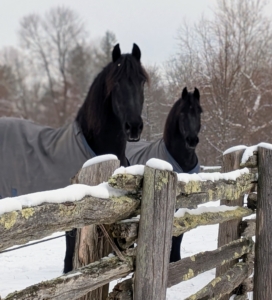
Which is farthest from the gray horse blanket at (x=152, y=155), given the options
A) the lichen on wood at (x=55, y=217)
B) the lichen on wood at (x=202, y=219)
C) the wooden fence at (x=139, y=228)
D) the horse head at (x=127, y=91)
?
the lichen on wood at (x=55, y=217)

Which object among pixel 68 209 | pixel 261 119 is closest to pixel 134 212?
pixel 68 209

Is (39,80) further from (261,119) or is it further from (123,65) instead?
(123,65)

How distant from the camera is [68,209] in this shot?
1.22m

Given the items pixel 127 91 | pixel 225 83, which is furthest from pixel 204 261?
pixel 225 83

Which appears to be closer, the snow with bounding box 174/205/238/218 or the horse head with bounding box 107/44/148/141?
the snow with bounding box 174/205/238/218

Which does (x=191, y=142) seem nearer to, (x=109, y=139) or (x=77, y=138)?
(x=109, y=139)

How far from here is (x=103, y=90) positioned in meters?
3.15

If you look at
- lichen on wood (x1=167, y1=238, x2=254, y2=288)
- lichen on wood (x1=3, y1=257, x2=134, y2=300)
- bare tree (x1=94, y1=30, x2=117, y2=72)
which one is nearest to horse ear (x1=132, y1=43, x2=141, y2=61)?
lichen on wood (x1=167, y1=238, x2=254, y2=288)

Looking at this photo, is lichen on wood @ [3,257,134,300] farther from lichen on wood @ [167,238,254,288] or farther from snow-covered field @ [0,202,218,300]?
snow-covered field @ [0,202,218,300]

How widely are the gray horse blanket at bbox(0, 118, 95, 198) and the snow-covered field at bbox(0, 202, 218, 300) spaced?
94 cm

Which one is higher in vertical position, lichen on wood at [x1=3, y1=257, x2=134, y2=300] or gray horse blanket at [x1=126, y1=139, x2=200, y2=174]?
gray horse blanket at [x1=126, y1=139, x2=200, y2=174]

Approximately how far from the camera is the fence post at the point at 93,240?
1690 millimetres

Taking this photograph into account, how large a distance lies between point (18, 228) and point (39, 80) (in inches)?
1264

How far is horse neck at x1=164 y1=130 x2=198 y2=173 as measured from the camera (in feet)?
14.5
